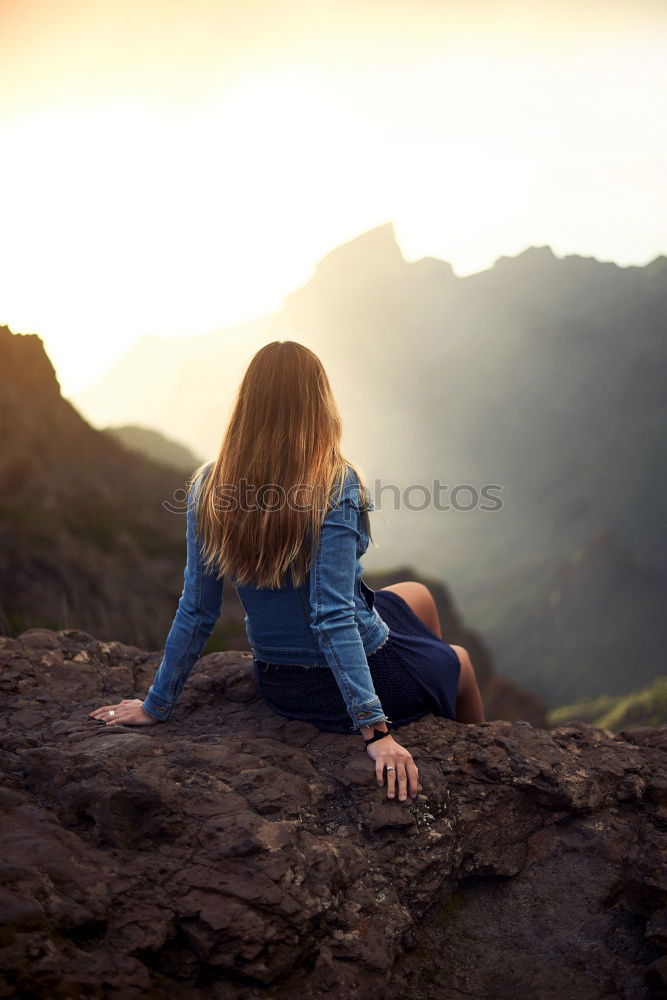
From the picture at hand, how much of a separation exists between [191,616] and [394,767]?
1.03 m

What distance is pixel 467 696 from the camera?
12.1ft

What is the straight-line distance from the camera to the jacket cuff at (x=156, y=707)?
3176mm

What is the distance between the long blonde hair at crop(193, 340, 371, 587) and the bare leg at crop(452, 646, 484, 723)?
4.02 feet

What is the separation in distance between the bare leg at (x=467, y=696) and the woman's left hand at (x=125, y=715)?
4.93 feet

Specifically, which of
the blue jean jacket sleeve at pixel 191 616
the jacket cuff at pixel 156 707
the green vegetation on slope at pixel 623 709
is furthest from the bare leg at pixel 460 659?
the green vegetation on slope at pixel 623 709

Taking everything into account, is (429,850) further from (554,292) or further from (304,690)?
(554,292)

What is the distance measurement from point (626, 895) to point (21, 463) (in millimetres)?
16588

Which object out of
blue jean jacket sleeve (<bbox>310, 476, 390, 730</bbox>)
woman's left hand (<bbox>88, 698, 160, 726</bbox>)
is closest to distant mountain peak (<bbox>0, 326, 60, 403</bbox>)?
woman's left hand (<bbox>88, 698, 160, 726</bbox>)

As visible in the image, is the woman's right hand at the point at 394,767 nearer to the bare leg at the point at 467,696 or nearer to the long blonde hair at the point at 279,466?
the long blonde hair at the point at 279,466

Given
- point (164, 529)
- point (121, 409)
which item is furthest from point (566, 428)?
point (164, 529)

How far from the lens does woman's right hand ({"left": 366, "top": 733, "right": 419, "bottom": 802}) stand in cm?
275

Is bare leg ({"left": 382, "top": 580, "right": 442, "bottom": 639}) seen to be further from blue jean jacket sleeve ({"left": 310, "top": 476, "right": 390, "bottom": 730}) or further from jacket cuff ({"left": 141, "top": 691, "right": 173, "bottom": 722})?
jacket cuff ({"left": 141, "top": 691, "right": 173, "bottom": 722})

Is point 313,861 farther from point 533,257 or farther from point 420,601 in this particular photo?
point 533,257

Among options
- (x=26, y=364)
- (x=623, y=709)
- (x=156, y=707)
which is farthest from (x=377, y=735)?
(x=623, y=709)
